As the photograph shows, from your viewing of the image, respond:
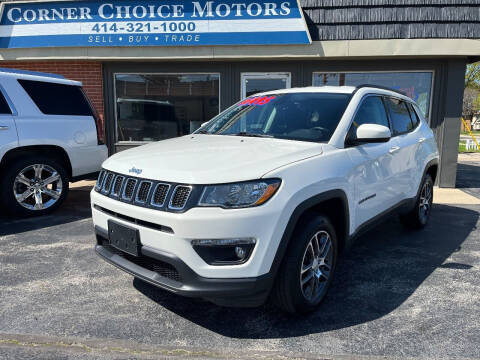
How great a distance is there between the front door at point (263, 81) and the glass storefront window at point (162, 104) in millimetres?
608

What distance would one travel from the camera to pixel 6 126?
5078mm

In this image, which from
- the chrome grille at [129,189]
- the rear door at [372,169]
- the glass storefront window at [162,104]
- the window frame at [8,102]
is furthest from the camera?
the glass storefront window at [162,104]

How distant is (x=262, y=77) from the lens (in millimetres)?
8219

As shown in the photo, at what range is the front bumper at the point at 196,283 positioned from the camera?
93.1 inches

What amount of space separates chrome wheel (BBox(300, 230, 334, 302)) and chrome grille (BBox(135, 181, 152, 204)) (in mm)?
1151

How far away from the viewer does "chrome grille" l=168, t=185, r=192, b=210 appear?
7.88ft

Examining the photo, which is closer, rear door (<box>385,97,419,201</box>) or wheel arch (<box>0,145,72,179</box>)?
rear door (<box>385,97,419,201</box>)

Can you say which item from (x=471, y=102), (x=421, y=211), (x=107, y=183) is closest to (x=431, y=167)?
(x=421, y=211)

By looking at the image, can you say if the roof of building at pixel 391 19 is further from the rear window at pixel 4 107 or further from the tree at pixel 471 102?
the tree at pixel 471 102

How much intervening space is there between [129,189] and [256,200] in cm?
94

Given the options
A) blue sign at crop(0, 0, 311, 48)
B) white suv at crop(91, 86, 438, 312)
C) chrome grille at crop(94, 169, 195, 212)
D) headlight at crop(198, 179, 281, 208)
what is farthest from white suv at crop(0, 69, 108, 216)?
headlight at crop(198, 179, 281, 208)

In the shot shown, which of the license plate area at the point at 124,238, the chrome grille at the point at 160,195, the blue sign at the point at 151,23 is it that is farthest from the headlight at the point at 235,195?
the blue sign at the point at 151,23

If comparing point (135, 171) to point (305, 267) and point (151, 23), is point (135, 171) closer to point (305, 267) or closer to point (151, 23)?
point (305, 267)

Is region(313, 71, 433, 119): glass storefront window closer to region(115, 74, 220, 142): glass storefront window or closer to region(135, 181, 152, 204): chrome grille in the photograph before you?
region(115, 74, 220, 142): glass storefront window
